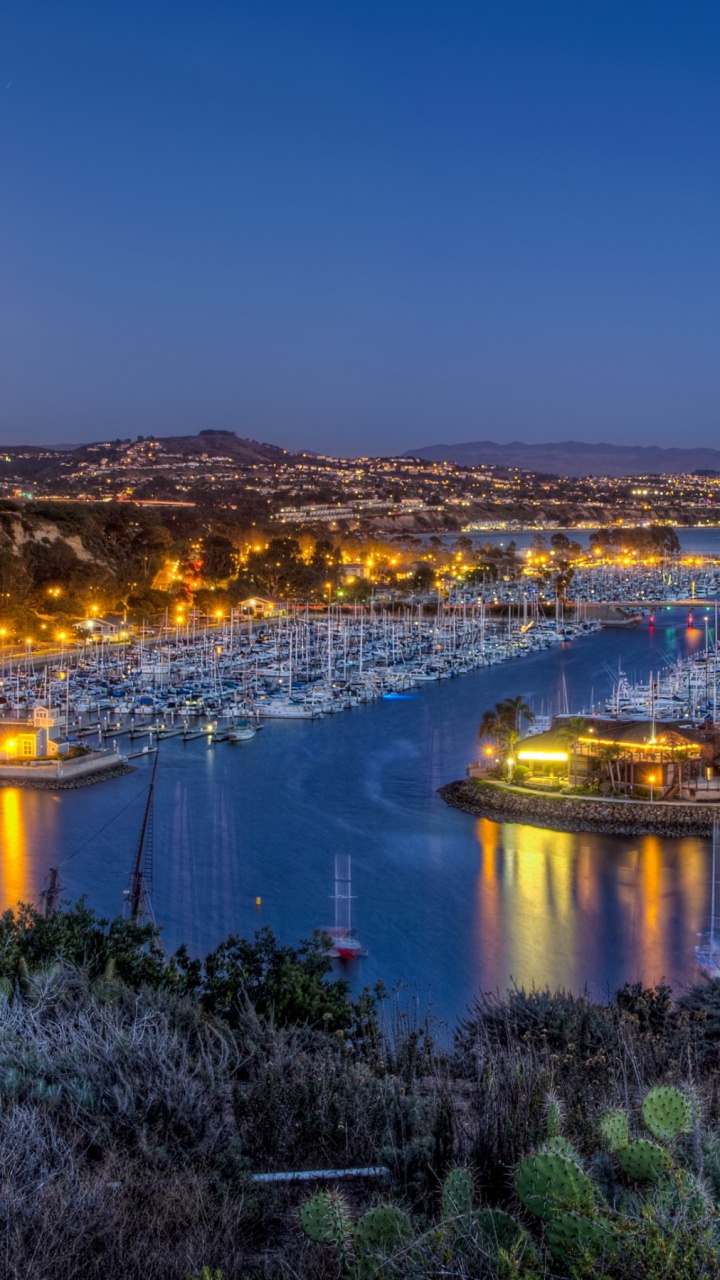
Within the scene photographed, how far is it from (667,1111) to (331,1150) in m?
0.76

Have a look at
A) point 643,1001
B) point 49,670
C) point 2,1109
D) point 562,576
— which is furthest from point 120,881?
point 562,576

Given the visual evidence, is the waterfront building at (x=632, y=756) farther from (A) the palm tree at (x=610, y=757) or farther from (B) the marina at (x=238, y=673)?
(B) the marina at (x=238, y=673)

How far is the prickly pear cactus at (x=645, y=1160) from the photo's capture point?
83.7 inches

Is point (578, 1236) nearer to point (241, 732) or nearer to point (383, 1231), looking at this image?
point (383, 1231)

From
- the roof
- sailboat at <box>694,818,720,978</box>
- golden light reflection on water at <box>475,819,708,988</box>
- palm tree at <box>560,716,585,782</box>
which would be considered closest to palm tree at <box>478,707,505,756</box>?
the roof

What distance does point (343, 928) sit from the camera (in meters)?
8.18

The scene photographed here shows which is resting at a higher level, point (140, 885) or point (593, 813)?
point (140, 885)

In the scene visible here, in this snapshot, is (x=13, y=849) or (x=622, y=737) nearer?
(x=13, y=849)

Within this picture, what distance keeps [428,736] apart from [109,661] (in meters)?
6.46

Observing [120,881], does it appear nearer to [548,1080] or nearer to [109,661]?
[548,1080]

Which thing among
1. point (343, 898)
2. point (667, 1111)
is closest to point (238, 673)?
point (343, 898)

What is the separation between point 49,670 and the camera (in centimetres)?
1819

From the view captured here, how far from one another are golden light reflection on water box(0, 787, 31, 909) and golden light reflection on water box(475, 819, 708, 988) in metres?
3.44

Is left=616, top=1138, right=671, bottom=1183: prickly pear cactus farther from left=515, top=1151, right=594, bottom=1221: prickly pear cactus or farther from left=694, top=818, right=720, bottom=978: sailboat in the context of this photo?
left=694, top=818, right=720, bottom=978: sailboat
